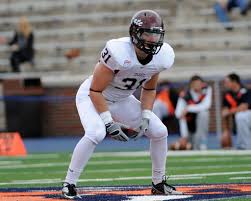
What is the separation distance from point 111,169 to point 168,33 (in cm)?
945


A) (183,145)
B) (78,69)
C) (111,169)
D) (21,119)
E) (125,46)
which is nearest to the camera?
(125,46)

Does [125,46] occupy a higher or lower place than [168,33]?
higher

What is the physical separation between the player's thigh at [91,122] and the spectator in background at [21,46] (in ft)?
40.3

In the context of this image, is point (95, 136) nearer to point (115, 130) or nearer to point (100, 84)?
point (115, 130)

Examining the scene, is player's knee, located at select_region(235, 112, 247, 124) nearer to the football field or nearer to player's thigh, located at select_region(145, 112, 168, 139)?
the football field

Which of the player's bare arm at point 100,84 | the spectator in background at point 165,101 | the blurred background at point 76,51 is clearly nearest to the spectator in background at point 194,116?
the spectator in background at point 165,101

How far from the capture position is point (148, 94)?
6.67 m

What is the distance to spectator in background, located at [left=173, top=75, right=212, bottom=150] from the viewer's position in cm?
1339

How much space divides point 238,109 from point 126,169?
3675mm

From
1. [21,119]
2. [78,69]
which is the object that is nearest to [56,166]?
[21,119]

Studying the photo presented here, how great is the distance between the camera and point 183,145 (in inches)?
524

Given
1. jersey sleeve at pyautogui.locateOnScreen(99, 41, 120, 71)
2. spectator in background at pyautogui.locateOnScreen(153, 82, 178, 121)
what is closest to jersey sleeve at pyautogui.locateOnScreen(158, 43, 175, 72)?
jersey sleeve at pyautogui.locateOnScreen(99, 41, 120, 71)

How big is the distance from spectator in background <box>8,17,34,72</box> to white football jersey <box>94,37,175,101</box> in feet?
40.2

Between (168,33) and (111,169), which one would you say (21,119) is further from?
(111,169)
